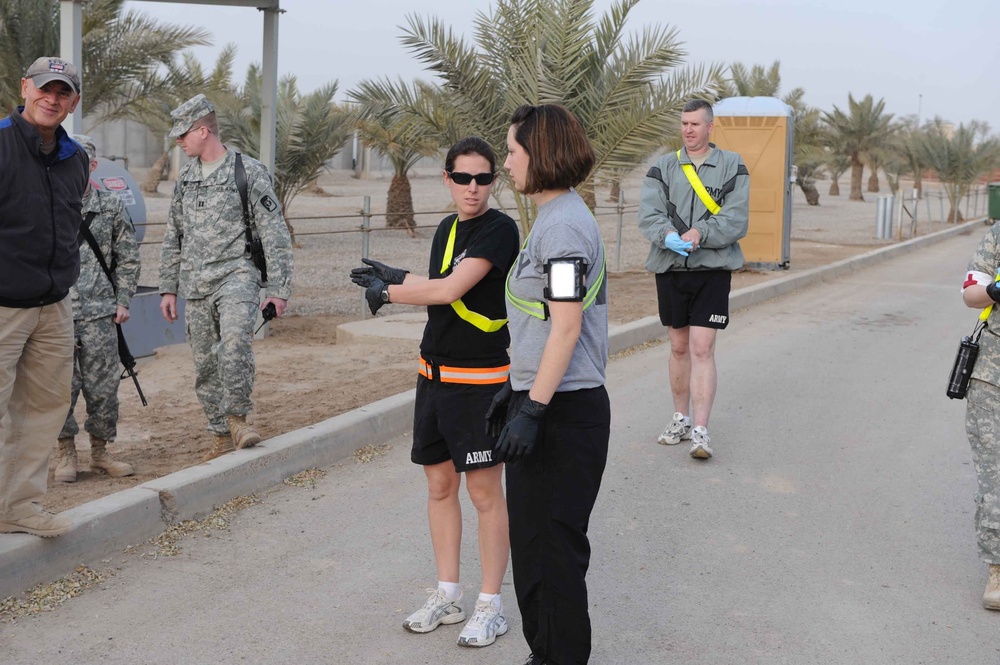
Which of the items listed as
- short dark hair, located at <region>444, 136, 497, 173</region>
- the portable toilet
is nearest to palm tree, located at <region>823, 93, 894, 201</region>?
the portable toilet

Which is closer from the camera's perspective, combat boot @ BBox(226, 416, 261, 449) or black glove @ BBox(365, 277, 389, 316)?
black glove @ BBox(365, 277, 389, 316)

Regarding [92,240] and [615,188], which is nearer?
[92,240]

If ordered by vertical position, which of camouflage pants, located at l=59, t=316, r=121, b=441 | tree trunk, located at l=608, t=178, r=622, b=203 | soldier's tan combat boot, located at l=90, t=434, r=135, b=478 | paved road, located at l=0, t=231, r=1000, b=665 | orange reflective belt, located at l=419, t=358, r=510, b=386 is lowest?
paved road, located at l=0, t=231, r=1000, b=665

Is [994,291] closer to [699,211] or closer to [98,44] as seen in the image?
[699,211]

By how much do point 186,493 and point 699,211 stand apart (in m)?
3.26

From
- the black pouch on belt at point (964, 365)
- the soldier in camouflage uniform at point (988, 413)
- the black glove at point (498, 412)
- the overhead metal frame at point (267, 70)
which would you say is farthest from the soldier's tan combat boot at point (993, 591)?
the overhead metal frame at point (267, 70)

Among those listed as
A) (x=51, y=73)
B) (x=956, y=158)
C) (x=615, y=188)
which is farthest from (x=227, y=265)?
(x=956, y=158)

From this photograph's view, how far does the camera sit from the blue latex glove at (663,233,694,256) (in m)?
6.19

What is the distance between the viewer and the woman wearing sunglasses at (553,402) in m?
3.23

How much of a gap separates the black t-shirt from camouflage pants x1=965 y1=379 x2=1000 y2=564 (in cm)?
198

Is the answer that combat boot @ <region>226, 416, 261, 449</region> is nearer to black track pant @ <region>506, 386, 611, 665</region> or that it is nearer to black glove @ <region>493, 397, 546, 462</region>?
black track pant @ <region>506, 386, 611, 665</region>

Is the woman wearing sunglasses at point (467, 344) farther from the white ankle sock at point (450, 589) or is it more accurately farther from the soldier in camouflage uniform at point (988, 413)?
the soldier in camouflage uniform at point (988, 413)

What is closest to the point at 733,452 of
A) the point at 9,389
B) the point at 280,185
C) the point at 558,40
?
the point at 9,389

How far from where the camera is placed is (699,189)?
6.40m
